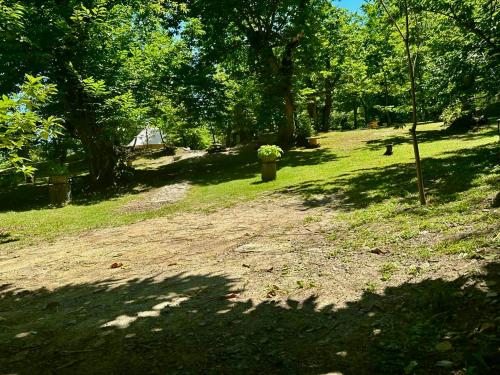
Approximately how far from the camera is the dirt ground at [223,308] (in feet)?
13.3

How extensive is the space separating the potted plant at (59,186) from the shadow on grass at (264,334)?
45.8 ft

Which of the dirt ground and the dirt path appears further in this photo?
the dirt path

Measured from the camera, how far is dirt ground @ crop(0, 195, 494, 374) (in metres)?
4.06

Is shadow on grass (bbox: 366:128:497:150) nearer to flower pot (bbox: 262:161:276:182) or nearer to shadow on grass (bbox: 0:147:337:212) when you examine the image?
shadow on grass (bbox: 0:147:337:212)

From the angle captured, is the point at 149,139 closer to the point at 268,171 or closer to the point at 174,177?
the point at 174,177

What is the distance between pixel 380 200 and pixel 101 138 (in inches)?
622

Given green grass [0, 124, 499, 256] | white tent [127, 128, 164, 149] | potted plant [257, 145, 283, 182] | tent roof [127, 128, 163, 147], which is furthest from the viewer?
tent roof [127, 128, 163, 147]

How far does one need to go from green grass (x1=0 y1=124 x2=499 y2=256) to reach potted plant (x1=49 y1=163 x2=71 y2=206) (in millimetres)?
868

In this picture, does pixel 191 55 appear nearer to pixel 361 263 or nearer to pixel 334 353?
pixel 361 263


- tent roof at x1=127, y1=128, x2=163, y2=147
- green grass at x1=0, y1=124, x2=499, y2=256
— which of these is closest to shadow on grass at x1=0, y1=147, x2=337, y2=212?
green grass at x1=0, y1=124, x2=499, y2=256

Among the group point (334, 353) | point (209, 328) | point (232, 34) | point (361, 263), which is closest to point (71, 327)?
point (209, 328)

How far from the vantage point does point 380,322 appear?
445 centimetres

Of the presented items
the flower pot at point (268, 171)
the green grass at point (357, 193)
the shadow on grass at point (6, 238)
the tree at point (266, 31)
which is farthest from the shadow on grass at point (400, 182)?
the tree at point (266, 31)

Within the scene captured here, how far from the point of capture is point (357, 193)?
1259cm
